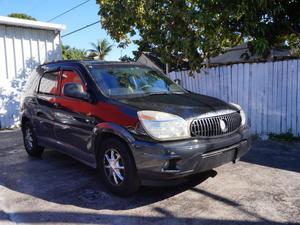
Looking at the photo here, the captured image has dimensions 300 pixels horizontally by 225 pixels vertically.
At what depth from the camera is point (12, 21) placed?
10961mm

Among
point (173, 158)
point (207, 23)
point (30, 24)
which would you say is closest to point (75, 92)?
point (173, 158)

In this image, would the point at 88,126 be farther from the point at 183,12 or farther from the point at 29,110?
the point at 183,12

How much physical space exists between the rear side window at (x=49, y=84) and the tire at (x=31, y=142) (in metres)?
0.92

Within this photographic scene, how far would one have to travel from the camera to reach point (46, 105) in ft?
19.2

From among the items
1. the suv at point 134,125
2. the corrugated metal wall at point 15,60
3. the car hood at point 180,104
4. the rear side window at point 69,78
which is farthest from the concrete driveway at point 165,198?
the corrugated metal wall at point 15,60

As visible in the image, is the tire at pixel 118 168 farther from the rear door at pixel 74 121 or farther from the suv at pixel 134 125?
the rear door at pixel 74 121

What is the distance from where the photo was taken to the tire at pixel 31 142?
661cm

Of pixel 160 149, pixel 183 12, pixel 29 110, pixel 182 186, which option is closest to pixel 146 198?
pixel 182 186

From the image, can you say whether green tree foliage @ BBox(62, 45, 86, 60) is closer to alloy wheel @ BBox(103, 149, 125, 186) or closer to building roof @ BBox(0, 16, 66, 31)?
building roof @ BBox(0, 16, 66, 31)

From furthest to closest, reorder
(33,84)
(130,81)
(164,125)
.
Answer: (33,84)
(130,81)
(164,125)

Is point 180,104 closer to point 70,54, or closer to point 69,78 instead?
point 69,78

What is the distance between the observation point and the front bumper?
383 centimetres

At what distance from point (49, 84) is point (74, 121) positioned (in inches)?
53.2

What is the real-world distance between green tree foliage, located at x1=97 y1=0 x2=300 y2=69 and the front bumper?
180 inches
